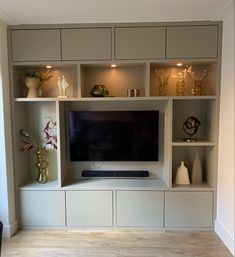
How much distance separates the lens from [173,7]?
2.54 metres

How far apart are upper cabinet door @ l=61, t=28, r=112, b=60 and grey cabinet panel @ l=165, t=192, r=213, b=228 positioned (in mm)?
1833

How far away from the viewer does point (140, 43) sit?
117 inches

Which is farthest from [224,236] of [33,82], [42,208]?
[33,82]

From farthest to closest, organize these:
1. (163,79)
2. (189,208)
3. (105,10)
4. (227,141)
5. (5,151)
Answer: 1. (163,79)
2. (189,208)
3. (5,151)
4. (227,141)
5. (105,10)

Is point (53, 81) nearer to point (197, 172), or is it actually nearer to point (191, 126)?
point (191, 126)

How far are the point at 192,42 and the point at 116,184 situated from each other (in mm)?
1897

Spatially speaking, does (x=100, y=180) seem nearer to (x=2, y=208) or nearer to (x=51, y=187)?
(x=51, y=187)

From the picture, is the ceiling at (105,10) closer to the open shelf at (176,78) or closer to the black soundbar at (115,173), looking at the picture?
the open shelf at (176,78)

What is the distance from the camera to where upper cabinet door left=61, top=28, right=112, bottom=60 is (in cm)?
298

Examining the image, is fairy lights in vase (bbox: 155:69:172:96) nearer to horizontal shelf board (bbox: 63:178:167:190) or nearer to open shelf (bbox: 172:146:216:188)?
open shelf (bbox: 172:146:216:188)

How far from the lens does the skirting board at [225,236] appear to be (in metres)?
2.68

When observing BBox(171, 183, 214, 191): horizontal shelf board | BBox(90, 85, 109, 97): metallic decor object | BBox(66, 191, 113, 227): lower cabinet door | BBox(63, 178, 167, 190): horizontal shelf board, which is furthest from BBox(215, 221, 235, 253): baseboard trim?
BBox(90, 85, 109, 97): metallic decor object

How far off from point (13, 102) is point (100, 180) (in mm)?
1440

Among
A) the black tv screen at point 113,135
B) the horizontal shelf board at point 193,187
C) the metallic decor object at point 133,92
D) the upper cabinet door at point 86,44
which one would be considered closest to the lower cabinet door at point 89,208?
the black tv screen at point 113,135
